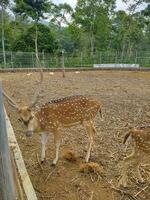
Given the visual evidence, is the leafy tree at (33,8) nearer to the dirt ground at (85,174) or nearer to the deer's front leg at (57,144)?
the dirt ground at (85,174)

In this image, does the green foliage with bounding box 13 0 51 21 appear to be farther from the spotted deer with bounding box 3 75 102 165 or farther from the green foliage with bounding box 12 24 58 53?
the spotted deer with bounding box 3 75 102 165

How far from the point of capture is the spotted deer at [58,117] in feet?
16.3

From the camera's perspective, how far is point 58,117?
526 cm

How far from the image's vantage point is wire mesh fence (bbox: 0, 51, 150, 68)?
29.7 metres

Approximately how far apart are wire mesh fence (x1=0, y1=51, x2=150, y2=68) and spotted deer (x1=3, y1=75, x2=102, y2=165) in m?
23.7

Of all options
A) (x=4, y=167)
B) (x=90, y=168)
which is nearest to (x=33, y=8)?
(x=90, y=168)

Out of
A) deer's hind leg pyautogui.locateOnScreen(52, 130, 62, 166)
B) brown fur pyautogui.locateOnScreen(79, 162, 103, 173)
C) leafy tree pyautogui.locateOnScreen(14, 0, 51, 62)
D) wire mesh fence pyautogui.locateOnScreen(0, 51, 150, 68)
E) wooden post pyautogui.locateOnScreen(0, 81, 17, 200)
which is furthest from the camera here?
leafy tree pyautogui.locateOnScreen(14, 0, 51, 62)

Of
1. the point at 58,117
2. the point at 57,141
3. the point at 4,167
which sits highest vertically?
the point at 4,167

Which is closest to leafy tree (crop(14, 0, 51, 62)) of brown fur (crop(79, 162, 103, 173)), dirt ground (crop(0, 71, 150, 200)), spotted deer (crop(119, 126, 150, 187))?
dirt ground (crop(0, 71, 150, 200))

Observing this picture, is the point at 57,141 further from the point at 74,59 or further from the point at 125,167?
the point at 74,59

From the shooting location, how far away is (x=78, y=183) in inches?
178

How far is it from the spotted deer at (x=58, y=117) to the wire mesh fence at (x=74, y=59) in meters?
23.7

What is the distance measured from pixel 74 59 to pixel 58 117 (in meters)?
26.0

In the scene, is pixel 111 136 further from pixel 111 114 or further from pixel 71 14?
pixel 71 14
